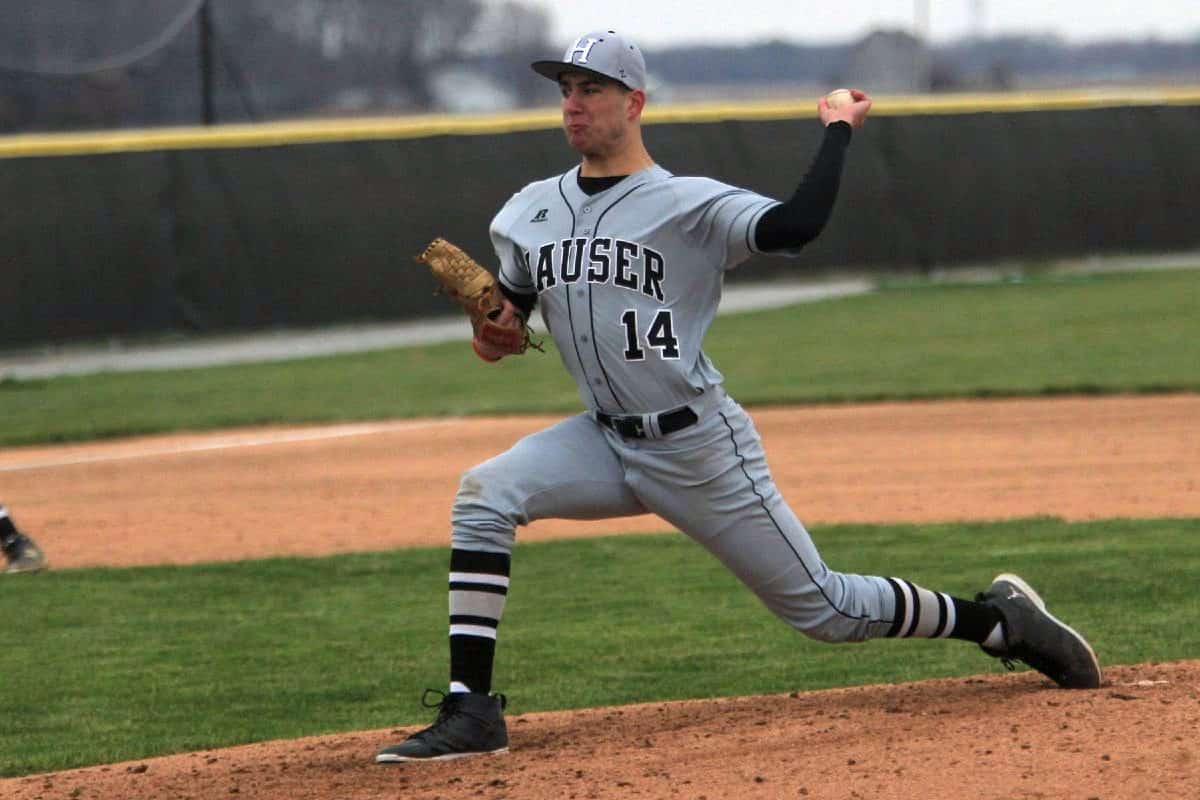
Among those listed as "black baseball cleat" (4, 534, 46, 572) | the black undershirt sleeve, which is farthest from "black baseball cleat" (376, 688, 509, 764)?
"black baseball cleat" (4, 534, 46, 572)

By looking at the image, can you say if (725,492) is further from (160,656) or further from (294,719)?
(160,656)

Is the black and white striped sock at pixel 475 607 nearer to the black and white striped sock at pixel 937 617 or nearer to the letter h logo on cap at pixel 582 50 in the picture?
the black and white striped sock at pixel 937 617

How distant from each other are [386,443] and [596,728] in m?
7.53

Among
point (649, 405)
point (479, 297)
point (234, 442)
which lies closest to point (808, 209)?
point (649, 405)

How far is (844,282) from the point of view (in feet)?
69.9

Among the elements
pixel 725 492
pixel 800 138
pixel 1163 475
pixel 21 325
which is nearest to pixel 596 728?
pixel 725 492

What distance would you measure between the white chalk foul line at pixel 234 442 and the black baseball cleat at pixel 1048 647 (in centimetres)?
818

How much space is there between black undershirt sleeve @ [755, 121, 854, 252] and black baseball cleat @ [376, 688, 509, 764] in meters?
1.36

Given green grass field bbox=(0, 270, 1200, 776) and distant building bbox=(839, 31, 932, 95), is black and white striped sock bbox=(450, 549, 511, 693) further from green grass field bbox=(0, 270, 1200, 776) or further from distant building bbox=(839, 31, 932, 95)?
distant building bbox=(839, 31, 932, 95)

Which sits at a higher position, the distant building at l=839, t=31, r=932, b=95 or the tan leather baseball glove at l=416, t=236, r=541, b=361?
the distant building at l=839, t=31, r=932, b=95

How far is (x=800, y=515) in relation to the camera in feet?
31.0

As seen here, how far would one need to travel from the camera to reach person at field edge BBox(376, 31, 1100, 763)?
4742 millimetres

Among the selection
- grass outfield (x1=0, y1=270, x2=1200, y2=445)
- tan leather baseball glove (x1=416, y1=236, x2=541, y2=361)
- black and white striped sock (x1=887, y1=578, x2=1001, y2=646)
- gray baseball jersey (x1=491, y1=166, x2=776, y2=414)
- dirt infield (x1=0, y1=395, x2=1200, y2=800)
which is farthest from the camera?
grass outfield (x1=0, y1=270, x2=1200, y2=445)

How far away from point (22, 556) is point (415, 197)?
33.9ft
